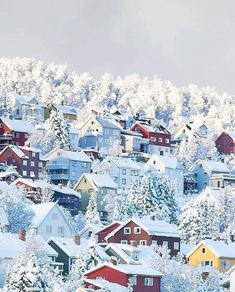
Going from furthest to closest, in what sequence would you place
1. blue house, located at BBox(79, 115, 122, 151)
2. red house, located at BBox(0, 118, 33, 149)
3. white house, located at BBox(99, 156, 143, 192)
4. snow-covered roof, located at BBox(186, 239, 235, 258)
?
blue house, located at BBox(79, 115, 122, 151) < red house, located at BBox(0, 118, 33, 149) < white house, located at BBox(99, 156, 143, 192) < snow-covered roof, located at BBox(186, 239, 235, 258)

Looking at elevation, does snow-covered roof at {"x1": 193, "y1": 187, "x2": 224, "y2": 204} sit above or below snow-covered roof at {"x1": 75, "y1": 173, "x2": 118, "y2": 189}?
below

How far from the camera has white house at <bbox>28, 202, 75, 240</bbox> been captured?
8412 cm

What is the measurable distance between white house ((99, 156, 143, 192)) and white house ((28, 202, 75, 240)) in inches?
1153

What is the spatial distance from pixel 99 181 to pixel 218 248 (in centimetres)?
2699

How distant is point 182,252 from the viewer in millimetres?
87250

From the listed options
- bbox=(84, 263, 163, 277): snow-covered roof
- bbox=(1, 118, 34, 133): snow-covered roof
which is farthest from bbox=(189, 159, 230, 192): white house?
bbox=(84, 263, 163, 277): snow-covered roof

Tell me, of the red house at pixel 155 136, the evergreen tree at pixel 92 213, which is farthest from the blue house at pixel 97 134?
the evergreen tree at pixel 92 213

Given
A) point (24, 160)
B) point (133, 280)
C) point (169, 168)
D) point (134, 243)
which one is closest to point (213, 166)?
point (169, 168)

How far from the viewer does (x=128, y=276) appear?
224 ft

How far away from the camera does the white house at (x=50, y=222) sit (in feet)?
276

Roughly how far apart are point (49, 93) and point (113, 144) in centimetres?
6302

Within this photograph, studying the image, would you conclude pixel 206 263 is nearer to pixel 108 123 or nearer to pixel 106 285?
pixel 106 285

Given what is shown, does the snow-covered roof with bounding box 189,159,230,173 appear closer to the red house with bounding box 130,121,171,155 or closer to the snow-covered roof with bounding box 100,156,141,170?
the red house with bounding box 130,121,171,155

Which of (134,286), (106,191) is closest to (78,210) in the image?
(106,191)
